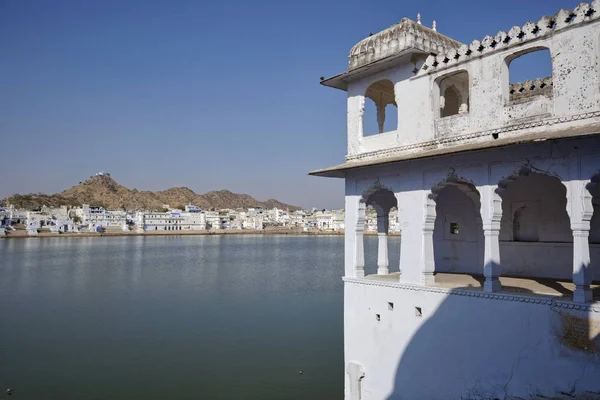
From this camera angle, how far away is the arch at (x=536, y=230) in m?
9.47

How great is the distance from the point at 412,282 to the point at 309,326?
504 inches

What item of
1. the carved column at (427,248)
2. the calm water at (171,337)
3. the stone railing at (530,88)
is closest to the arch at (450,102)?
the stone railing at (530,88)

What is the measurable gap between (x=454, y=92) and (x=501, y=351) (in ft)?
19.3

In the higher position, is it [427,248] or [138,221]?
[138,221]

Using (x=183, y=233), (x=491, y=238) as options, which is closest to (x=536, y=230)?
(x=491, y=238)

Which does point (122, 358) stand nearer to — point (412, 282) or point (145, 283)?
point (412, 282)

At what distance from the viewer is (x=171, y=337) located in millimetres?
19688

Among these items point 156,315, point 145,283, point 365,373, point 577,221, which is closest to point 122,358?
point 156,315

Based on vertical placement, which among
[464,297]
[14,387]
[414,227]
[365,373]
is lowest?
[14,387]

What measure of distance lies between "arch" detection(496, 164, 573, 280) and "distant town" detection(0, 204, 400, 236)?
3759 inches

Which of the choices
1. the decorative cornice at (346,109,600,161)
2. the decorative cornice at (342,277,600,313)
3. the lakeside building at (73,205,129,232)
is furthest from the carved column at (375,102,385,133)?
the lakeside building at (73,205,129,232)

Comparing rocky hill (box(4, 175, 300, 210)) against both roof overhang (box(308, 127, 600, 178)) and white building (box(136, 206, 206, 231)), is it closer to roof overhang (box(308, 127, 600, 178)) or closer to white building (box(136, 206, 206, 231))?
white building (box(136, 206, 206, 231))

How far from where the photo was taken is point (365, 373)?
31.9 ft

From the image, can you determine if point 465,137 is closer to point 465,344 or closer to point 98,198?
point 465,344
